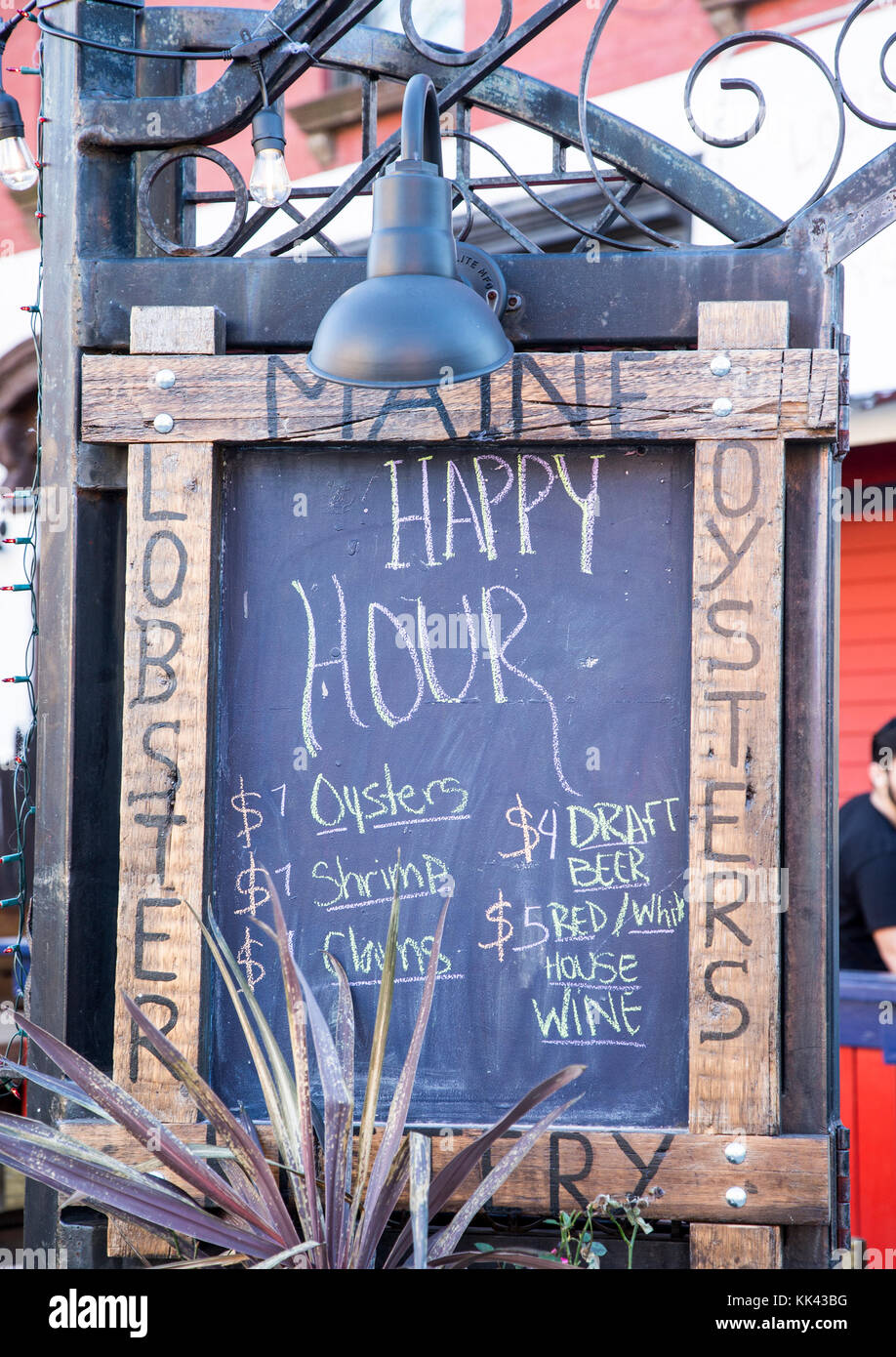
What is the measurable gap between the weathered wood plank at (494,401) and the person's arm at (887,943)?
8.04 ft

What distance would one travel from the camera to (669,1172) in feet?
7.92

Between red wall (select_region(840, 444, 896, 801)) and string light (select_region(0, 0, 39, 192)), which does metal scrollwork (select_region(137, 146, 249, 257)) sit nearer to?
string light (select_region(0, 0, 39, 192))

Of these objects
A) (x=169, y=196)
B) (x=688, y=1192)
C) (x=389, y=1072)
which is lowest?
(x=688, y=1192)

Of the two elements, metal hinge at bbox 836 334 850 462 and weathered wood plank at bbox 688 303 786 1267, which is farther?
metal hinge at bbox 836 334 850 462

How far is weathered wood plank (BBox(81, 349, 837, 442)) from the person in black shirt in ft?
7.61

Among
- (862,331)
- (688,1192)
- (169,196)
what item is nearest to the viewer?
(688,1192)

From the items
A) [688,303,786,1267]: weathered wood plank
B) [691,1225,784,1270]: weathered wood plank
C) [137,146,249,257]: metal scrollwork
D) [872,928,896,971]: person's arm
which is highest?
[137,146,249,257]: metal scrollwork

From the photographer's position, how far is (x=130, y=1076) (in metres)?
2.54

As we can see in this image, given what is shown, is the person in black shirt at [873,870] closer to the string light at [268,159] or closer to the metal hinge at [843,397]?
the metal hinge at [843,397]

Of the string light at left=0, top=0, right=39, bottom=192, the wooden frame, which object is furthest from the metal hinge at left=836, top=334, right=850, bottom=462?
the string light at left=0, top=0, right=39, bottom=192

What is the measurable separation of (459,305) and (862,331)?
333cm

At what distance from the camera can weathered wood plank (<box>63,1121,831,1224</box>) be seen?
2.38m

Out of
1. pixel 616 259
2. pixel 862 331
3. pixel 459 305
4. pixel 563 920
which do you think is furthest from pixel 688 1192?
pixel 862 331

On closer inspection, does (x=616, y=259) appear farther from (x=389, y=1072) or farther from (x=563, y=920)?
(x=389, y=1072)
